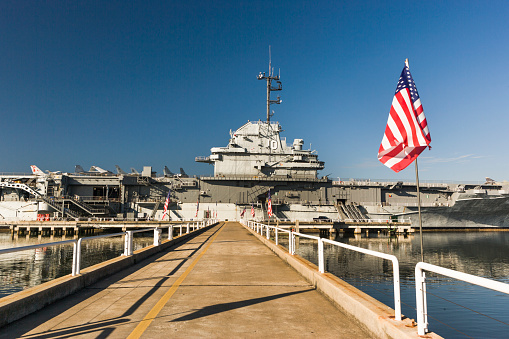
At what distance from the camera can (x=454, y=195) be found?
5309 centimetres

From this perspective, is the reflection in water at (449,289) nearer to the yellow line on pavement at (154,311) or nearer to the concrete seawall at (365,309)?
the concrete seawall at (365,309)

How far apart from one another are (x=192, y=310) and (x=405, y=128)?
5.73 metres

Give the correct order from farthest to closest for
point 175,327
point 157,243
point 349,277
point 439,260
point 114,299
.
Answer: point 439,260 < point 349,277 < point 157,243 < point 114,299 < point 175,327

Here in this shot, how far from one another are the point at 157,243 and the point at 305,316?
34.3ft

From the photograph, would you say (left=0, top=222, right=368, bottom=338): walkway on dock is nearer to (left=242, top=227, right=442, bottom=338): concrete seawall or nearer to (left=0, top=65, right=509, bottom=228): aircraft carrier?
(left=242, top=227, right=442, bottom=338): concrete seawall

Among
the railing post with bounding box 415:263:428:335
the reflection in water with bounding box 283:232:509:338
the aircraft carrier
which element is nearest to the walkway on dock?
the railing post with bounding box 415:263:428:335

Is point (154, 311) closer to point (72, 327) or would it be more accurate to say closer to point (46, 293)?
point (72, 327)

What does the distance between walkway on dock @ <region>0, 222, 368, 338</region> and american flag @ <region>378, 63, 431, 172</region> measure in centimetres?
363

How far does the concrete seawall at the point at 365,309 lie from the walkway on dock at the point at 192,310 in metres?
0.17

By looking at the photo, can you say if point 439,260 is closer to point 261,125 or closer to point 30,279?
point 30,279

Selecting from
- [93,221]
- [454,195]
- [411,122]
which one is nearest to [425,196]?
[454,195]

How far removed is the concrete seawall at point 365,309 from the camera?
392 centimetres

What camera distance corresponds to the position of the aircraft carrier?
55250mm

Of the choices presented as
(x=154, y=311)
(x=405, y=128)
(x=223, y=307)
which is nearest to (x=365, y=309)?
(x=223, y=307)
